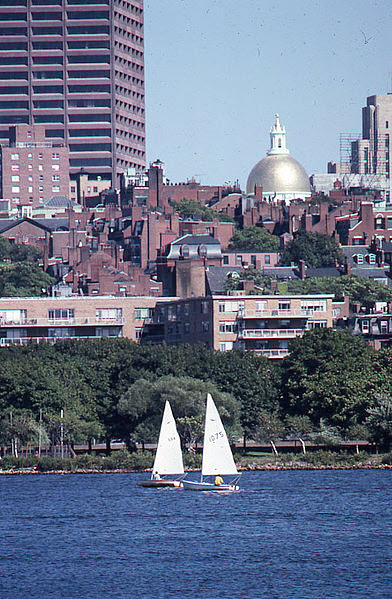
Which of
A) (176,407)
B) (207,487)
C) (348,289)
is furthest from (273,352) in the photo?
(207,487)

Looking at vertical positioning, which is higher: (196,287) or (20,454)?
(196,287)

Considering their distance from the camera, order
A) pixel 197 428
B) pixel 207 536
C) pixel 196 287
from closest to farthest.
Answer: pixel 207 536 < pixel 197 428 < pixel 196 287

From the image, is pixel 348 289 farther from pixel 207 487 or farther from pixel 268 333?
pixel 207 487

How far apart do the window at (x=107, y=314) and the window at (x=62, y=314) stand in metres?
2.84

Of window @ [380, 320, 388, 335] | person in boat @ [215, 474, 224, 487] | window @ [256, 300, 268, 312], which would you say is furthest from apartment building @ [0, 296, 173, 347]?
person in boat @ [215, 474, 224, 487]

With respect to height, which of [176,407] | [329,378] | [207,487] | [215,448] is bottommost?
[207,487]

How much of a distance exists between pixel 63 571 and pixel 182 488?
117ft

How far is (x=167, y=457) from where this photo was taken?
115 metres

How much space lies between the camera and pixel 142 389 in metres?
136

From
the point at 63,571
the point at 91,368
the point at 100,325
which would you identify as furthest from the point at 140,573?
the point at 100,325

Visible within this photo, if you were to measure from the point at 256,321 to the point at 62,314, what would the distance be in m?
23.6

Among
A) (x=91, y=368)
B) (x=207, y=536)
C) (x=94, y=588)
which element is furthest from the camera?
(x=91, y=368)

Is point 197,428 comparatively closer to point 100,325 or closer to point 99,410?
point 99,410

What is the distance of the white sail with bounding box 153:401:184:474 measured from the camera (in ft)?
375
